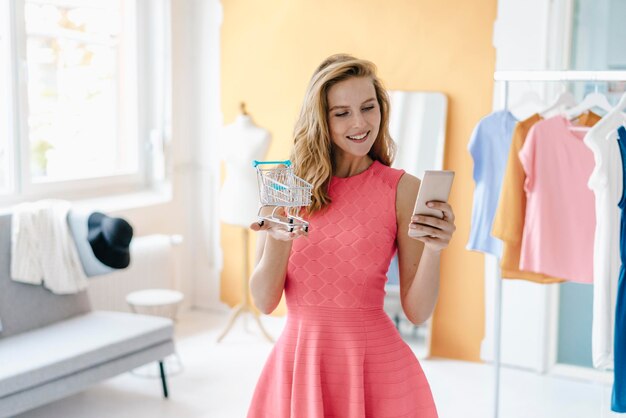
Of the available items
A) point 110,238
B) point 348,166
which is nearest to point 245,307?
point 110,238

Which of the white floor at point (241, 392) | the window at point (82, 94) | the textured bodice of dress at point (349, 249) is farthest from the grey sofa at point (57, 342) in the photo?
the textured bodice of dress at point (349, 249)

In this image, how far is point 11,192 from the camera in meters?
4.05

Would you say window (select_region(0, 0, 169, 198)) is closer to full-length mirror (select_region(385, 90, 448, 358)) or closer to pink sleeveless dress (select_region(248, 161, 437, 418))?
full-length mirror (select_region(385, 90, 448, 358))

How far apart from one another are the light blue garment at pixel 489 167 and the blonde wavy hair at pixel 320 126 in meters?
1.74

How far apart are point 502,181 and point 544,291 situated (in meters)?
1.09

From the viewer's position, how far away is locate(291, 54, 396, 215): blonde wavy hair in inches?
61.4

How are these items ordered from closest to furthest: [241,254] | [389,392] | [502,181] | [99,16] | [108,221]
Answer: [389,392] → [502,181] → [108,221] → [99,16] → [241,254]

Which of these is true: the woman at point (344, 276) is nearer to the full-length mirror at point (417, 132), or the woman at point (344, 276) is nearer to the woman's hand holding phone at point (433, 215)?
the woman's hand holding phone at point (433, 215)

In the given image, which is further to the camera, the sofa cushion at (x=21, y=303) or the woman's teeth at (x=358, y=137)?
the sofa cushion at (x=21, y=303)

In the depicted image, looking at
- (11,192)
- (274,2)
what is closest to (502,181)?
(274,2)

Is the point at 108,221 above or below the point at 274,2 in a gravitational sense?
below

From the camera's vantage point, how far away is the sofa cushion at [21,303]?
3314mm

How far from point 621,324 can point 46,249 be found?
2.43 m

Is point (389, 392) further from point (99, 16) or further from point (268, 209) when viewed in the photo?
point (99, 16)
